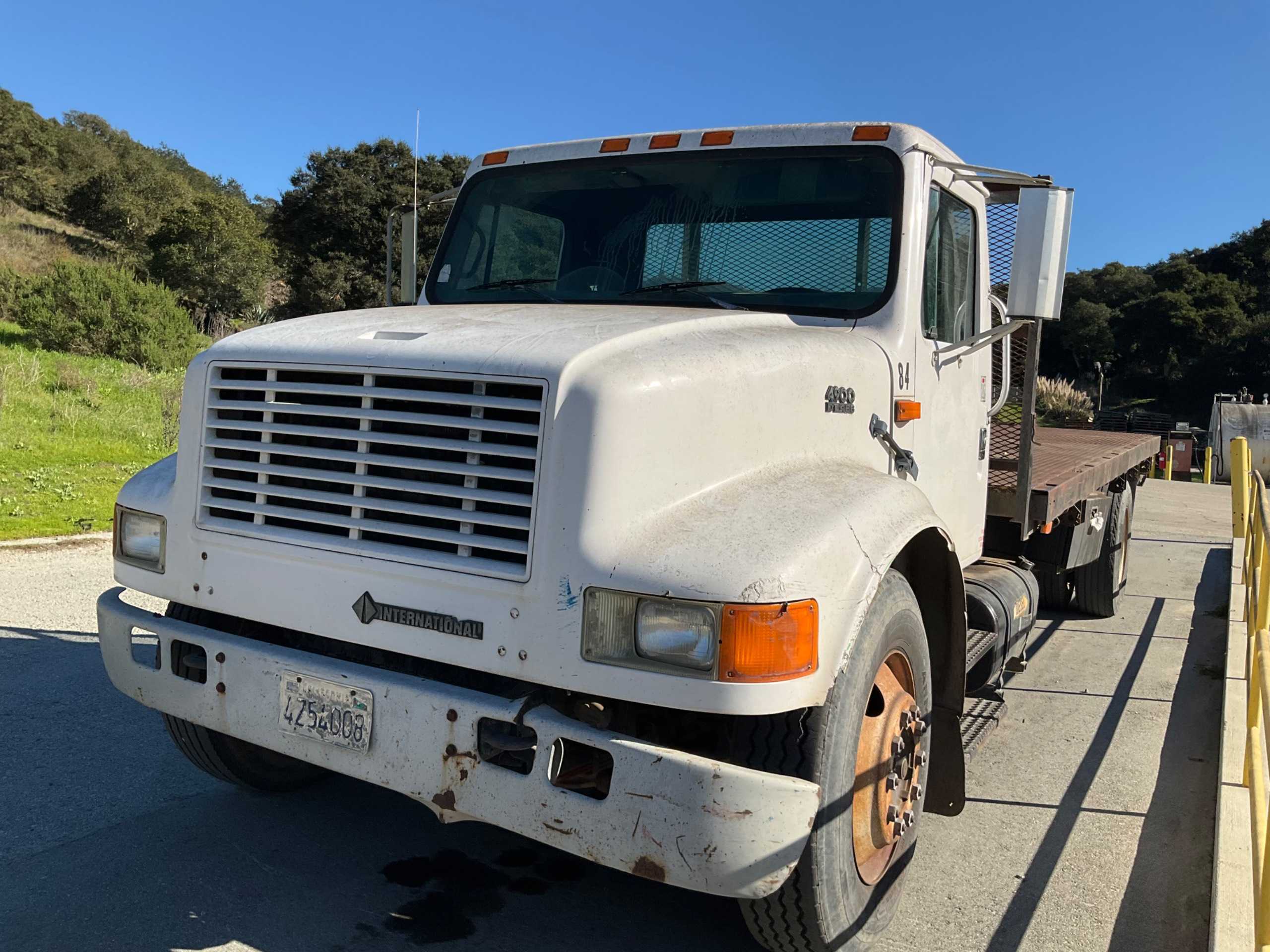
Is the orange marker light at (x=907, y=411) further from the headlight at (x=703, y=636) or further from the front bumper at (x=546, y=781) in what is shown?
the front bumper at (x=546, y=781)

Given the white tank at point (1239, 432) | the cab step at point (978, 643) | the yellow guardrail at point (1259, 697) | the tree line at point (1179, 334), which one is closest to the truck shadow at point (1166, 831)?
the yellow guardrail at point (1259, 697)

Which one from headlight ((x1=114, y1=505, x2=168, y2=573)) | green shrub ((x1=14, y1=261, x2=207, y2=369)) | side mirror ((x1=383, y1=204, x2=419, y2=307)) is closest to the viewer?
headlight ((x1=114, y1=505, x2=168, y2=573))

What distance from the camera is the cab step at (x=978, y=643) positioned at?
4.19m

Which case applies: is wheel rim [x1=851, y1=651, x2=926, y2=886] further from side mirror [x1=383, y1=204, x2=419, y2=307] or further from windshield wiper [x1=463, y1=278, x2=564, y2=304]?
side mirror [x1=383, y1=204, x2=419, y2=307]

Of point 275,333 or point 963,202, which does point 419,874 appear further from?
point 963,202

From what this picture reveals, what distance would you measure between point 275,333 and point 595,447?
1.34 m

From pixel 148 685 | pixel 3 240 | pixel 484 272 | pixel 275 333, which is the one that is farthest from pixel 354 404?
pixel 3 240

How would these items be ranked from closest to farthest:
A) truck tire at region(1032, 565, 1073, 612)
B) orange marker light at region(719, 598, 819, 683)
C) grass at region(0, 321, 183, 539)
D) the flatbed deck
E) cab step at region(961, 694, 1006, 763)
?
1. orange marker light at region(719, 598, 819, 683)
2. cab step at region(961, 694, 1006, 763)
3. the flatbed deck
4. truck tire at region(1032, 565, 1073, 612)
5. grass at region(0, 321, 183, 539)

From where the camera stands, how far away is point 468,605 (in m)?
2.66

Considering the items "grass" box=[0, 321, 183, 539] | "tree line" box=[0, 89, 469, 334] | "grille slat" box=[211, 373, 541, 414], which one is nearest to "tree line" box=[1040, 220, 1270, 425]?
"tree line" box=[0, 89, 469, 334]

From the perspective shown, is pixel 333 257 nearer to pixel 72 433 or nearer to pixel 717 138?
pixel 72 433

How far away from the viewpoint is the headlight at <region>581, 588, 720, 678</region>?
2436 millimetres

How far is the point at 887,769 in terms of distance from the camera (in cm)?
312

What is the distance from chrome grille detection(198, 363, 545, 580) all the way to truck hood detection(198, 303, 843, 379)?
46 millimetres
